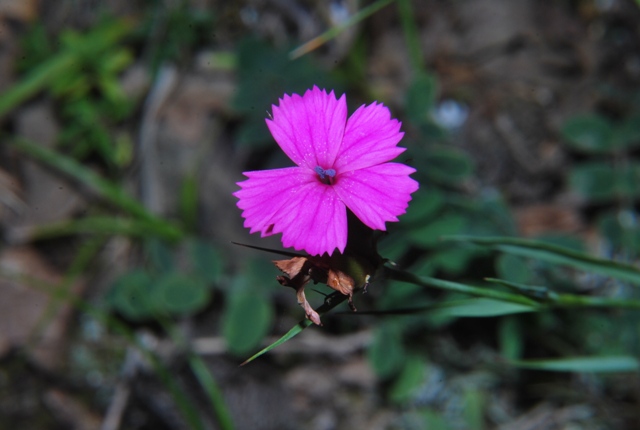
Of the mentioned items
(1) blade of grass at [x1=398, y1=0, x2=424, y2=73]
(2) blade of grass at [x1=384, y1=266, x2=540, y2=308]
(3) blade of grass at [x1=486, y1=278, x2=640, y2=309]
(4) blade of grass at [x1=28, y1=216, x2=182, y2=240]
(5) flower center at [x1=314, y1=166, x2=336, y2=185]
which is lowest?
(2) blade of grass at [x1=384, y1=266, x2=540, y2=308]

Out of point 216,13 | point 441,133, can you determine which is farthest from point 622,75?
point 216,13

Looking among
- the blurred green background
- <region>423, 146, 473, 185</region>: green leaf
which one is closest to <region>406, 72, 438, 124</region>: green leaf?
the blurred green background

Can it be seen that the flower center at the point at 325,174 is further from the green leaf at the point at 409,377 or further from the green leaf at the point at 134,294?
the green leaf at the point at 134,294

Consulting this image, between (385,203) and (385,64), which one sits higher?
(385,64)

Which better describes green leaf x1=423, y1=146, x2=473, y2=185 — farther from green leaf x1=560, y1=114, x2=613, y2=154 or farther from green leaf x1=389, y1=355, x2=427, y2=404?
green leaf x1=389, y1=355, x2=427, y2=404


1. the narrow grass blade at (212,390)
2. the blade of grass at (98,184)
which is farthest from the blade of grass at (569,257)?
the blade of grass at (98,184)

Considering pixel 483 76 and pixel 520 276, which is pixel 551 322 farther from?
pixel 483 76

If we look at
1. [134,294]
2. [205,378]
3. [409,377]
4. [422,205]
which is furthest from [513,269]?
[134,294]
